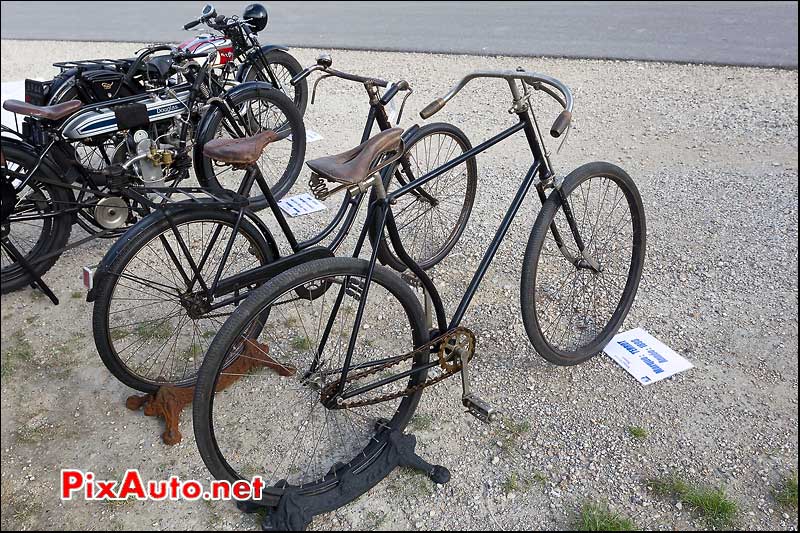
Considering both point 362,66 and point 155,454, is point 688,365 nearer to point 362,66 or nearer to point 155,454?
point 155,454

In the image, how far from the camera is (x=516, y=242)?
411 cm

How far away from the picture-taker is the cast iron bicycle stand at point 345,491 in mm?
2273

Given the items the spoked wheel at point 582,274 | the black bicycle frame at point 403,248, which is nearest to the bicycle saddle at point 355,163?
the black bicycle frame at point 403,248

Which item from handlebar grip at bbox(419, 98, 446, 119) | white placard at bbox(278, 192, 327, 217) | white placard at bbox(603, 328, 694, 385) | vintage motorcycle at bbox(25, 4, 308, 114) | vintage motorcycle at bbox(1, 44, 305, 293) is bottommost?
white placard at bbox(603, 328, 694, 385)

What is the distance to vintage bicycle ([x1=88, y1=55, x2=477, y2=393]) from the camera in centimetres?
250

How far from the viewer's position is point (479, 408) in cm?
256

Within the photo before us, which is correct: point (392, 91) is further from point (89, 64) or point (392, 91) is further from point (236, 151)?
point (89, 64)

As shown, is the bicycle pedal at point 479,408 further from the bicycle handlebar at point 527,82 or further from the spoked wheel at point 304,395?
the bicycle handlebar at point 527,82

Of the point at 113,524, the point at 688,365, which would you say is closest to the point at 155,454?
the point at 113,524

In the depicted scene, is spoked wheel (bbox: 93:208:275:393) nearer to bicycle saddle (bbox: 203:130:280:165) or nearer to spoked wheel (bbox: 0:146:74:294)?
bicycle saddle (bbox: 203:130:280:165)

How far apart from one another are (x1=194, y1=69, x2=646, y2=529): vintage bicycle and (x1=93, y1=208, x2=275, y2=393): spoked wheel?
0.95 feet

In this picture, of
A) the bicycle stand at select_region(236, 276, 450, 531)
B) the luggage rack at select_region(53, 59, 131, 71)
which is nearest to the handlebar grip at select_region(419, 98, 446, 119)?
the bicycle stand at select_region(236, 276, 450, 531)

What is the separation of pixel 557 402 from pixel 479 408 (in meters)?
0.51

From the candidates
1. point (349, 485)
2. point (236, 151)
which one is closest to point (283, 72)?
point (236, 151)
